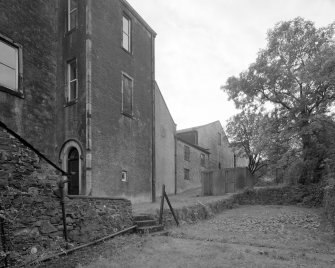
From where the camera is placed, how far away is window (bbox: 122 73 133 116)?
16125mm

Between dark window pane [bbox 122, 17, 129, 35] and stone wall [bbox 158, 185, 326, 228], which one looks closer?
stone wall [bbox 158, 185, 326, 228]

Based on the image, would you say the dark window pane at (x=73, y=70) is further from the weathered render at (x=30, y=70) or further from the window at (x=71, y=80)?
the weathered render at (x=30, y=70)

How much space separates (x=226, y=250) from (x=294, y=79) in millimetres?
15717

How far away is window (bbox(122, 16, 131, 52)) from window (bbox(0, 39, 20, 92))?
686 cm

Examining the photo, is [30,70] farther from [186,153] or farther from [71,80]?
[186,153]

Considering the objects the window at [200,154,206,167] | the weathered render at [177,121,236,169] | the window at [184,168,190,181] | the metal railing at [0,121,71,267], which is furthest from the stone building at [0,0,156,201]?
the weathered render at [177,121,236,169]

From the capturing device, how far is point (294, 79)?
20.6m

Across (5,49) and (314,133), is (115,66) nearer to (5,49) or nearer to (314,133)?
(5,49)

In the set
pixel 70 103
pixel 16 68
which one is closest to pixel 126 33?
pixel 70 103

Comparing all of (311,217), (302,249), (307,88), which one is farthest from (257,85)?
(302,249)

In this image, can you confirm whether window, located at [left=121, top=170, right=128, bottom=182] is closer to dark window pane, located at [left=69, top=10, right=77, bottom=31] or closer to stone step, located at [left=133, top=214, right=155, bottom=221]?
stone step, located at [left=133, top=214, right=155, bottom=221]

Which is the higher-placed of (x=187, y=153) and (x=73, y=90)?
(x=73, y=90)

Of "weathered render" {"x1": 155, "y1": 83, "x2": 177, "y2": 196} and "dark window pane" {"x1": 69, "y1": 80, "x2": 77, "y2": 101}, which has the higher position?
"dark window pane" {"x1": 69, "y1": 80, "x2": 77, "y2": 101}

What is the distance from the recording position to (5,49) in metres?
10.3
